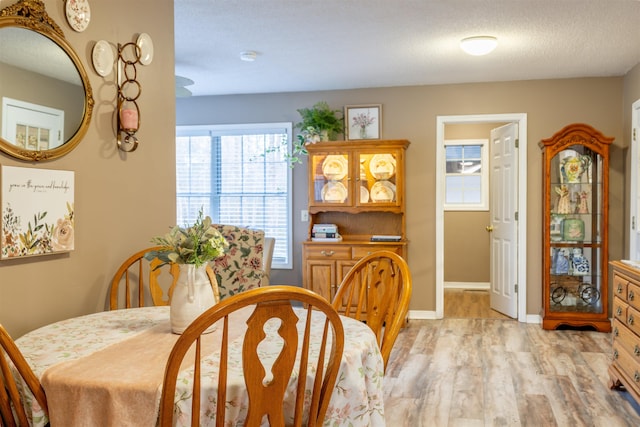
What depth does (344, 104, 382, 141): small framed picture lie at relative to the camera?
5.84 meters

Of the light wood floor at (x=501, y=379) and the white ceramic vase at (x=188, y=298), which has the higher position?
the white ceramic vase at (x=188, y=298)

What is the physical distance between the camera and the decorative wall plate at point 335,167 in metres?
5.61

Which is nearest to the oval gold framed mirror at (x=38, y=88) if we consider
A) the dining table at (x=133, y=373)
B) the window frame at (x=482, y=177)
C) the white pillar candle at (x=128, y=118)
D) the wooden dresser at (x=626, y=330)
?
the white pillar candle at (x=128, y=118)

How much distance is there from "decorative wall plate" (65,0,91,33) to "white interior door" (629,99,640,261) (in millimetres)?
4319

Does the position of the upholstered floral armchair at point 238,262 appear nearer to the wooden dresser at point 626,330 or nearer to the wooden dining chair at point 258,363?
the wooden dresser at point 626,330

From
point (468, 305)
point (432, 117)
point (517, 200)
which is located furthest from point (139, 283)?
point (468, 305)

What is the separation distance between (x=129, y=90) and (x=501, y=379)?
2913 mm

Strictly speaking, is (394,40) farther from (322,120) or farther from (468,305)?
(468,305)

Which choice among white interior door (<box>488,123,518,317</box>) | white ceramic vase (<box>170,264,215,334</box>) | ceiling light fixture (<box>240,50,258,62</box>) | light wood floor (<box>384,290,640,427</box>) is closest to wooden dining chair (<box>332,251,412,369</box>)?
white ceramic vase (<box>170,264,215,334</box>)

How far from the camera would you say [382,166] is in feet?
18.2

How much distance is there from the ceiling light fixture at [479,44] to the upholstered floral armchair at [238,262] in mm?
2075

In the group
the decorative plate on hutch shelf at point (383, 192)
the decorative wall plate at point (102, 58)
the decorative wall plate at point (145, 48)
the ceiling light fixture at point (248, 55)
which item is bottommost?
the decorative plate on hutch shelf at point (383, 192)

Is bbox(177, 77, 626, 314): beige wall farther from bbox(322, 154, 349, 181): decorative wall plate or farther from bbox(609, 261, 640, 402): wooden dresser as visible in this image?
bbox(609, 261, 640, 402): wooden dresser

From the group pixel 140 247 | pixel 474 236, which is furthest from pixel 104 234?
pixel 474 236
